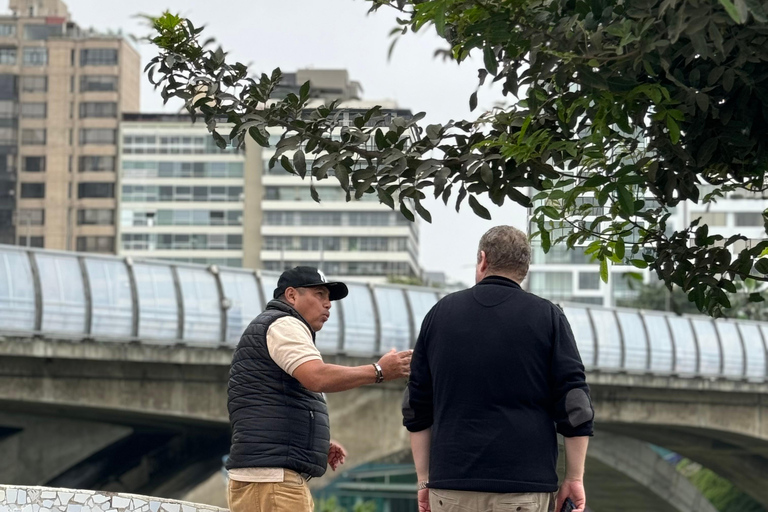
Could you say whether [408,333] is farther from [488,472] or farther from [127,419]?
[488,472]

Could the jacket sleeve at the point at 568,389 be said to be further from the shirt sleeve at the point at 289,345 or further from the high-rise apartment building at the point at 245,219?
the high-rise apartment building at the point at 245,219

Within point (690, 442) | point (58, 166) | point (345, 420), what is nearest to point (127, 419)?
point (345, 420)

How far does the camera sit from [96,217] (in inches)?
3629

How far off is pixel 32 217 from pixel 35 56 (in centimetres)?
958

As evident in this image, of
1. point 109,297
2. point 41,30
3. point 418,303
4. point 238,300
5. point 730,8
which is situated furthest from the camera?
point 41,30

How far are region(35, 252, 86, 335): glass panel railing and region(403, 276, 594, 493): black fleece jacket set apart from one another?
18626 millimetres

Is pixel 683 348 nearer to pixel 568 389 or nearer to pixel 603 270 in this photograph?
pixel 603 270

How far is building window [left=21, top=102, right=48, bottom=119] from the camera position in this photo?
292ft

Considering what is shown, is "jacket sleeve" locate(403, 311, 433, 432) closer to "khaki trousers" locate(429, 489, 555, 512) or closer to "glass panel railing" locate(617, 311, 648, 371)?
"khaki trousers" locate(429, 489, 555, 512)

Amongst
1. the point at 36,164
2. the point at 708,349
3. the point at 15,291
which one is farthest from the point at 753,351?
the point at 36,164

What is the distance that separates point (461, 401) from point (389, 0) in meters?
1.33

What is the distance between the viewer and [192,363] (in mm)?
25906

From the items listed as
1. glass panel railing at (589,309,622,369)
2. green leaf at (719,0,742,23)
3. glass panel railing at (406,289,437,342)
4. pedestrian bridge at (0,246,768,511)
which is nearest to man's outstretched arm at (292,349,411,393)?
green leaf at (719,0,742,23)

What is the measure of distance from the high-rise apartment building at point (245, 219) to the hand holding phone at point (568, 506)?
9075 centimetres
